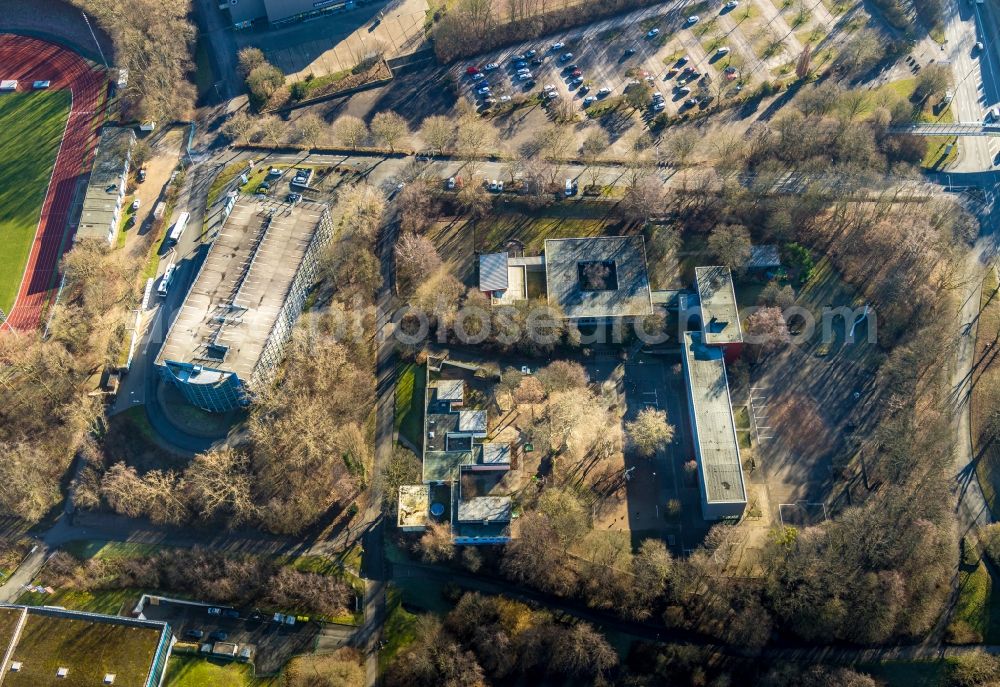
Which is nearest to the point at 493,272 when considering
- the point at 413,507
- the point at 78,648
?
the point at 413,507

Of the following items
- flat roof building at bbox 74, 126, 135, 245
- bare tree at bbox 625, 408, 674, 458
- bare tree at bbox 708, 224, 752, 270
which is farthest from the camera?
flat roof building at bbox 74, 126, 135, 245

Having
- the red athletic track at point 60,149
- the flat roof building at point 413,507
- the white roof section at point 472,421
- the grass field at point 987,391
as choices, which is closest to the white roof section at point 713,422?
the white roof section at point 472,421

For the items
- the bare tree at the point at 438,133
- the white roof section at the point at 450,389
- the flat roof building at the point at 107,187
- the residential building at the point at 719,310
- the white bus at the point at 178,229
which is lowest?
the white roof section at the point at 450,389

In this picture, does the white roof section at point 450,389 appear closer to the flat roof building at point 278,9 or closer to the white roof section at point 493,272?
the white roof section at point 493,272

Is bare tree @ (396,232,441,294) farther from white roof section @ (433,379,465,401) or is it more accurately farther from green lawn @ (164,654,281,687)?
green lawn @ (164,654,281,687)

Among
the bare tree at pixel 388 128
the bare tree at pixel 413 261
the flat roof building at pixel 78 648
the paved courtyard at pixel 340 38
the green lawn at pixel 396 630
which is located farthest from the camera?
the paved courtyard at pixel 340 38

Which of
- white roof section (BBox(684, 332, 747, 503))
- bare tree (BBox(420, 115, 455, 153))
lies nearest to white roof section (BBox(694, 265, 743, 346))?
white roof section (BBox(684, 332, 747, 503))

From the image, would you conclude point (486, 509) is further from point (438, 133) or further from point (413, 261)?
point (438, 133)
